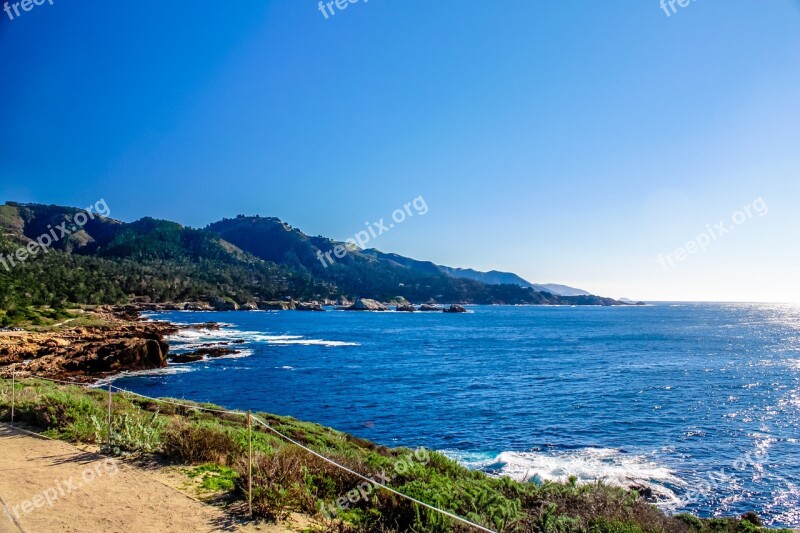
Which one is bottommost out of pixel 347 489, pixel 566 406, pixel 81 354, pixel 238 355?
pixel 566 406

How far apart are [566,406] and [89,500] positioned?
1237 inches

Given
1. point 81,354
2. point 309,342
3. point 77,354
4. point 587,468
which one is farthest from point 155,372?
point 587,468

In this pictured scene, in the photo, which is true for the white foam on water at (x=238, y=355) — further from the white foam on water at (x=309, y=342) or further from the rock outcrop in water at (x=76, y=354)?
the white foam on water at (x=309, y=342)

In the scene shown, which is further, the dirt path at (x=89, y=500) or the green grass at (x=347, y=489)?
the green grass at (x=347, y=489)

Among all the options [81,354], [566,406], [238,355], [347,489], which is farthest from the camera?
[238,355]

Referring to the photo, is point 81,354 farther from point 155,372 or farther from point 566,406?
point 566,406

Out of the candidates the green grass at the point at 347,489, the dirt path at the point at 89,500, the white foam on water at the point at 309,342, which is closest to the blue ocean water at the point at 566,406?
the white foam on water at the point at 309,342

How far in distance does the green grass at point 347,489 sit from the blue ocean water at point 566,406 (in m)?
8.53

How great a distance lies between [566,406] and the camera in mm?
33062

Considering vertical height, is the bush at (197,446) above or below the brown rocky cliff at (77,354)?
above

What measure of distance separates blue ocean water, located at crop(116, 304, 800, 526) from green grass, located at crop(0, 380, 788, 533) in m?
8.53

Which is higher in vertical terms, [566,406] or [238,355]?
[238,355]

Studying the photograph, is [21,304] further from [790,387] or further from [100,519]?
[790,387]

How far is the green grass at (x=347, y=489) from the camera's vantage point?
7.33 meters
